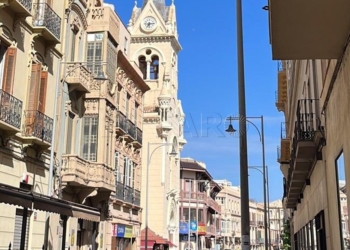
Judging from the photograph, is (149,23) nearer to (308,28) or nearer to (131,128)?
(131,128)

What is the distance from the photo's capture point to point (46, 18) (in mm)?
18141

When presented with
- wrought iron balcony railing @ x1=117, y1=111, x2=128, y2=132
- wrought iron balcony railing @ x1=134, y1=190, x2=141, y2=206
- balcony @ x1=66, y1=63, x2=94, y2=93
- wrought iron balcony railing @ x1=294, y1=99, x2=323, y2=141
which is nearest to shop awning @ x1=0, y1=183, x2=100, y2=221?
wrought iron balcony railing @ x1=294, y1=99, x2=323, y2=141

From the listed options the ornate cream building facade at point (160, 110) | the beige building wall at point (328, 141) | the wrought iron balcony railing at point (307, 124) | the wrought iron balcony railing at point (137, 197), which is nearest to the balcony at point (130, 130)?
the wrought iron balcony railing at point (137, 197)

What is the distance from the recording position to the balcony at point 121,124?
29728mm

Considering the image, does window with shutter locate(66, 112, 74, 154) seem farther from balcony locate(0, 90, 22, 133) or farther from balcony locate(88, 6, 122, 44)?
balcony locate(0, 90, 22, 133)

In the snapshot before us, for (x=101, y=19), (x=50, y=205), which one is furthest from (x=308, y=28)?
(x=101, y=19)

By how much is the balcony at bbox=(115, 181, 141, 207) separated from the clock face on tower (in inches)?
1129

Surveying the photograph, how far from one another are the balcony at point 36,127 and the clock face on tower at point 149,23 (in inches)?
1650

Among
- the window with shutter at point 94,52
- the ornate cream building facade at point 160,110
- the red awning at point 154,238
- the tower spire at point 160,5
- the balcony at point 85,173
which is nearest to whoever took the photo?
the balcony at point 85,173

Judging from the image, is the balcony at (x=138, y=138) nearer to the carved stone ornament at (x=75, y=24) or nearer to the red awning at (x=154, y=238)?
the carved stone ornament at (x=75, y=24)

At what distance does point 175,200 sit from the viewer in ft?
185

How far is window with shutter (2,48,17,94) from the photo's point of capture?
51.2 feet

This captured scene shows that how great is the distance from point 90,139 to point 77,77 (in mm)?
3969

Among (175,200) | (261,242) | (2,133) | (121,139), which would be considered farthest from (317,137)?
(261,242)
